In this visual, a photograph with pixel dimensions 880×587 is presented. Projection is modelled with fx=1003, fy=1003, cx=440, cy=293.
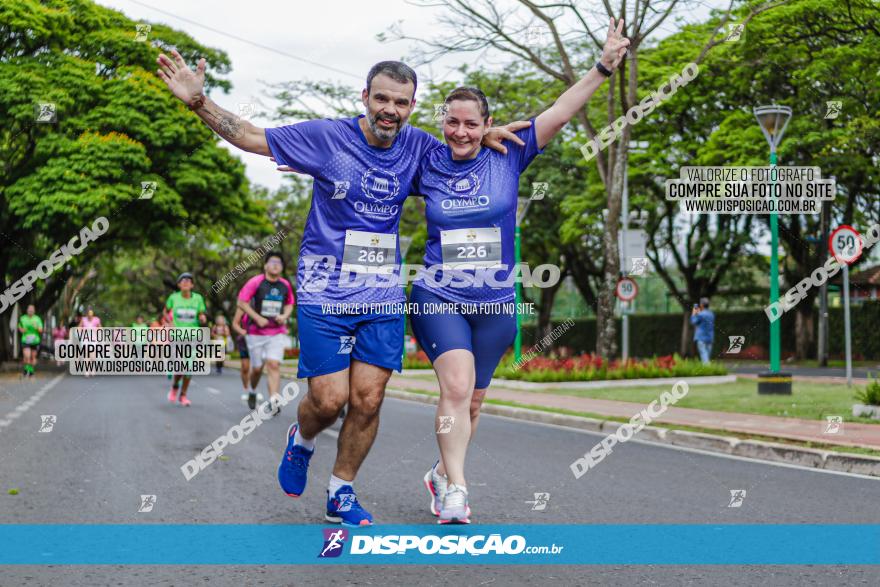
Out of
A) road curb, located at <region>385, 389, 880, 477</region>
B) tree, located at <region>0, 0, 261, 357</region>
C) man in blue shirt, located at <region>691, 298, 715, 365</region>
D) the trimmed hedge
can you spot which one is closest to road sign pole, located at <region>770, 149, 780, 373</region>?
road curb, located at <region>385, 389, 880, 477</region>

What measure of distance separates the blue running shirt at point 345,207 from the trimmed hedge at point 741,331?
2816 centimetres

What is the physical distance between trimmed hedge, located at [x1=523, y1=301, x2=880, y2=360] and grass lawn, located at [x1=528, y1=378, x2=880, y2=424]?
13.3m

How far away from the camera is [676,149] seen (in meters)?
32.8

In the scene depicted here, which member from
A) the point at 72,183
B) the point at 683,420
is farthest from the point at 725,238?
the point at 683,420

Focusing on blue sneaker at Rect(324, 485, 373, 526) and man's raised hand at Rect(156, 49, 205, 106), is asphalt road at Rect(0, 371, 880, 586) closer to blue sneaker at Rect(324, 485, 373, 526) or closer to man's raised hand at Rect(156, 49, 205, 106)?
blue sneaker at Rect(324, 485, 373, 526)

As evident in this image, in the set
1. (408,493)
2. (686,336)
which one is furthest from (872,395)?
(686,336)

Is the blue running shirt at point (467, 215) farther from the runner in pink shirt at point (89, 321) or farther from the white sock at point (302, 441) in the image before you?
the runner in pink shirt at point (89, 321)

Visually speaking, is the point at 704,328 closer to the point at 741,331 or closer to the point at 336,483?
the point at 741,331

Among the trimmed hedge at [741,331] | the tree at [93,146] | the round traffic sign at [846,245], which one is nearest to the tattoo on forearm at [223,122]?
the round traffic sign at [846,245]

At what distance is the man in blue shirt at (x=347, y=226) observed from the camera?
4.56m

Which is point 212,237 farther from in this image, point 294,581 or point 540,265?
point 294,581

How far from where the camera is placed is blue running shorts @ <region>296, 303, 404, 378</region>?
4.70m

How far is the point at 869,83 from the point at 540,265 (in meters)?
21.7

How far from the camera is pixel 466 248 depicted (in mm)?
4801
